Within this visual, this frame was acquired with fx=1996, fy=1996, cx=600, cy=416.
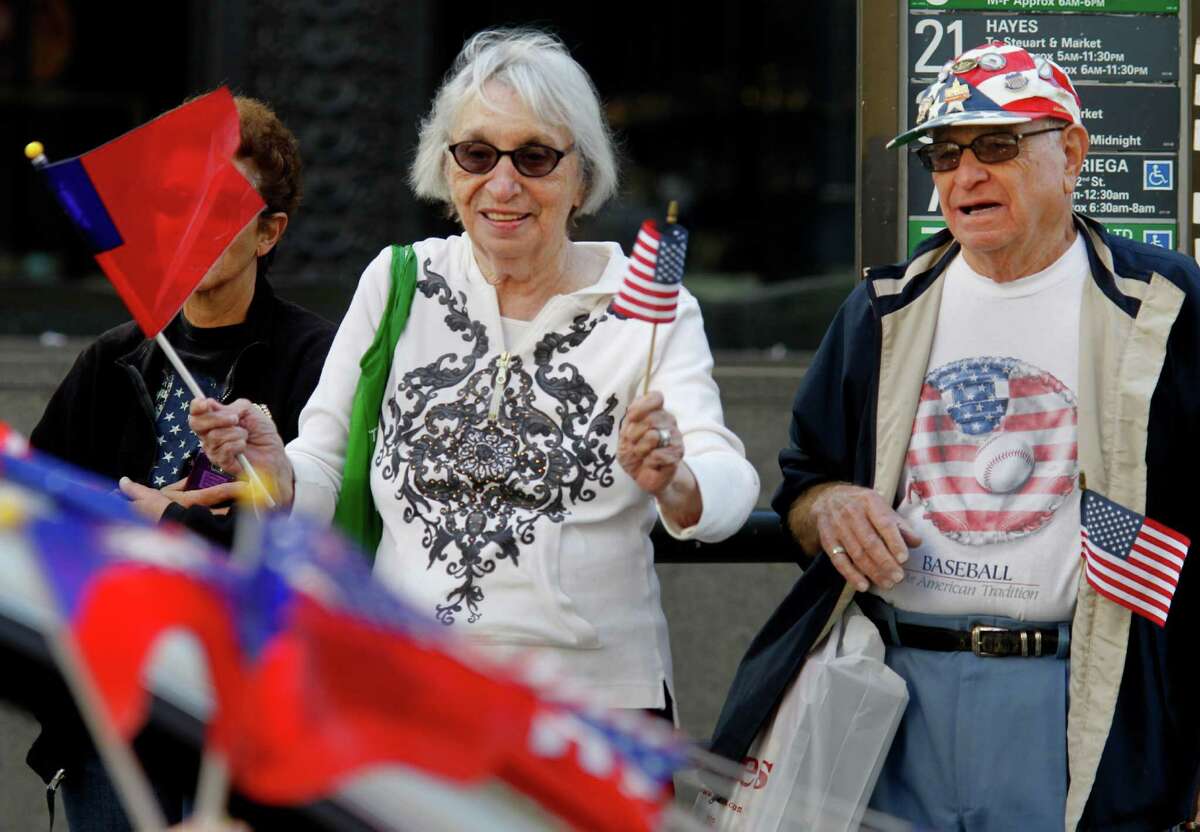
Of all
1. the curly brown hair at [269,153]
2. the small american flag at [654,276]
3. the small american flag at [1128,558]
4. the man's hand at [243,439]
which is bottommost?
the small american flag at [1128,558]

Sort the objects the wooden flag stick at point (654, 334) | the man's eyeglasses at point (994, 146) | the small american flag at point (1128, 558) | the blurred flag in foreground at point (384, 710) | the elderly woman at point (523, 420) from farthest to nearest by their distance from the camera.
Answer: the man's eyeglasses at point (994, 146)
the elderly woman at point (523, 420)
the small american flag at point (1128, 558)
the wooden flag stick at point (654, 334)
the blurred flag in foreground at point (384, 710)

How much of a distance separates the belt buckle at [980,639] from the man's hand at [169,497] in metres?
1.34

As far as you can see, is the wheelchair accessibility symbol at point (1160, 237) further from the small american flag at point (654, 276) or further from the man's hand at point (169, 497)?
the man's hand at point (169, 497)

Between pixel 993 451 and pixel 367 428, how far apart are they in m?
1.13

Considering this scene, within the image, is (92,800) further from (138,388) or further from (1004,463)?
(1004,463)

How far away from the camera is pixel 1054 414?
3543 millimetres

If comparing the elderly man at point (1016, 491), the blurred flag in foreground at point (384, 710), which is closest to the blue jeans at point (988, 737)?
the elderly man at point (1016, 491)

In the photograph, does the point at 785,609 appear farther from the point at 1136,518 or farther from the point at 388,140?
the point at 388,140

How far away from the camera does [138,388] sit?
12.9ft

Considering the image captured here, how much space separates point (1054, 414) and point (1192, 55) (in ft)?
4.57

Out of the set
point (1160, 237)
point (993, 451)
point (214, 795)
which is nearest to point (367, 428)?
point (993, 451)

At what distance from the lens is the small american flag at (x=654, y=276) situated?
3309 mm

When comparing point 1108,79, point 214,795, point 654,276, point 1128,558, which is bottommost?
point 1128,558

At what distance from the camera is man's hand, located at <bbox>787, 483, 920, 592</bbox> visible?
138 inches
